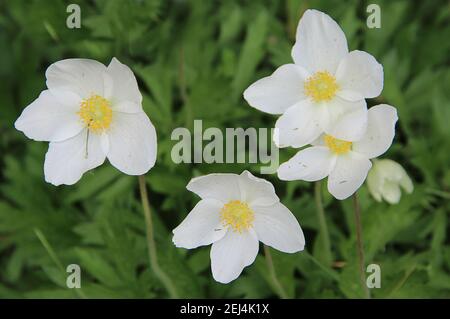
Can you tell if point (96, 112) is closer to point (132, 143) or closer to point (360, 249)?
point (132, 143)

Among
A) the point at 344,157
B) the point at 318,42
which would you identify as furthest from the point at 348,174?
the point at 318,42

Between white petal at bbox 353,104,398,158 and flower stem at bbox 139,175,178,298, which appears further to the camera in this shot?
flower stem at bbox 139,175,178,298

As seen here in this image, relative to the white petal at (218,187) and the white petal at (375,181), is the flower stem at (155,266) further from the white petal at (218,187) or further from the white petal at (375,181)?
the white petal at (375,181)

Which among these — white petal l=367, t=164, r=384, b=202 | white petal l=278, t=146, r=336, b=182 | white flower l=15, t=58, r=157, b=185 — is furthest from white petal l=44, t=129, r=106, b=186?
white petal l=367, t=164, r=384, b=202

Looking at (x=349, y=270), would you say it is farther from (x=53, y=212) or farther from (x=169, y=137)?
(x=53, y=212)

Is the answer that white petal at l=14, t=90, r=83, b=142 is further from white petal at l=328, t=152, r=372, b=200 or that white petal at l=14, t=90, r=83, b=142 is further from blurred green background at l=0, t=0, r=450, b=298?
white petal at l=328, t=152, r=372, b=200

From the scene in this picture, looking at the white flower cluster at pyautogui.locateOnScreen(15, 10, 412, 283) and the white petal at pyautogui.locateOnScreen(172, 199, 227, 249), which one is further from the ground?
the white flower cluster at pyautogui.locateOnScreen(15, 10, 412, 283)
